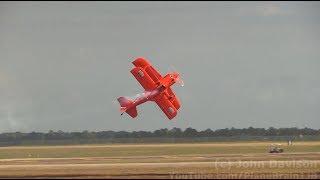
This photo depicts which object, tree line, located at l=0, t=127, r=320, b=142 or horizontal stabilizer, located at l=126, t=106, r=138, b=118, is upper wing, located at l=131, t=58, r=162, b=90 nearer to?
horizontal stabilizer, located at l=126, t=106, r=138, b=118

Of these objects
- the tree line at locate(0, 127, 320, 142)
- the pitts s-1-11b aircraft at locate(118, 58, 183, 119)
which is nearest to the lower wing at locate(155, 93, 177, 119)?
the pitts s-1-11b aircraft at locate(118, 58, 183, 119)

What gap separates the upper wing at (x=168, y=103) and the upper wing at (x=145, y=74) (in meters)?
1.82

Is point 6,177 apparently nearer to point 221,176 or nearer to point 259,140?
point 221,176

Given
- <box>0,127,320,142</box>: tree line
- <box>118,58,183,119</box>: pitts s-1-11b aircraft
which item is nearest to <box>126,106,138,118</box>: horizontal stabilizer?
<box>118,58,183,119</box>: pitts s-1-11b aircraft

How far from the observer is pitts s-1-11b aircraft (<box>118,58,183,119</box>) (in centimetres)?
8094

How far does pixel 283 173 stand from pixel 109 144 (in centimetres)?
7134

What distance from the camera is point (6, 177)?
60.6 m

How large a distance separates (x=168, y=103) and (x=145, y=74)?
4.47 metres

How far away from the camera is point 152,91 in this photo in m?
81.6

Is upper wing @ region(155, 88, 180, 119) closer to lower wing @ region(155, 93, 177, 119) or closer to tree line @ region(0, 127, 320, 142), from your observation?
lower wing @ region(155, 93, 177, 119)

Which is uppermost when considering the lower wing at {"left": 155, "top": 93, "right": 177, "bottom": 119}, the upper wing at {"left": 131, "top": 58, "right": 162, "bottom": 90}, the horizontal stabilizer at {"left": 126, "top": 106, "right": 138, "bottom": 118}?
the upper wing at {"left": 131, "top": 58, "right": 162, "bottom": 90}

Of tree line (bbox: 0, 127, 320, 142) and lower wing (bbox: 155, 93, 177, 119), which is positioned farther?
tree line (bbox: 0, 127, 320, 142)

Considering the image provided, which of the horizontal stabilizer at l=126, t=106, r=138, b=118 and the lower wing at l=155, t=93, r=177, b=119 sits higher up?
the lower wing at l=155, t=93, r=177, b=119

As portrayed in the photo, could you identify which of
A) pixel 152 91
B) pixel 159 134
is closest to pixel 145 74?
pixel 152 91
